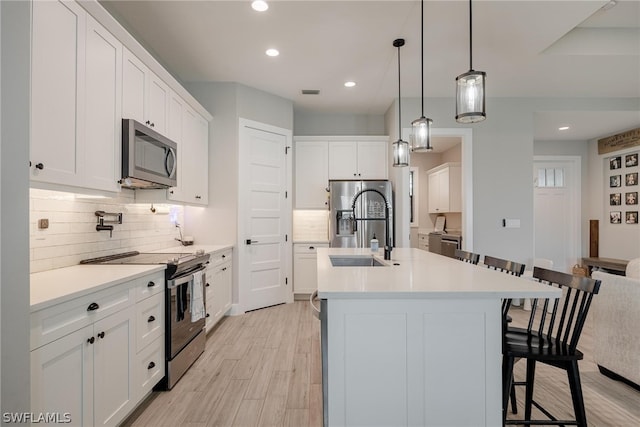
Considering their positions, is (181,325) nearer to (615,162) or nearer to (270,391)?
(270,391)

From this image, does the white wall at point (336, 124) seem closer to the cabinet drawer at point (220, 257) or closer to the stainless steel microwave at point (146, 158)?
the cabinet drawer at point (220, 257)

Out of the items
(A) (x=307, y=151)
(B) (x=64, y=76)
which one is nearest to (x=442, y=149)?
(A) (x=307, y=151)

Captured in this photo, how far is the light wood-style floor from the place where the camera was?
1.99 meters

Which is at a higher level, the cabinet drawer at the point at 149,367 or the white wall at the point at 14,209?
the white wall at the point at 14,209

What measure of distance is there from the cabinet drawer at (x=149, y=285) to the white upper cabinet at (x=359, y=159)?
3.29 metres

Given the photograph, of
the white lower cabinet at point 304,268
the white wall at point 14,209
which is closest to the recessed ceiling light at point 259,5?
the white wall at point 14,209

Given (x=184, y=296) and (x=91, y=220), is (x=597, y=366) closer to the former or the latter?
(x=184, y=296)

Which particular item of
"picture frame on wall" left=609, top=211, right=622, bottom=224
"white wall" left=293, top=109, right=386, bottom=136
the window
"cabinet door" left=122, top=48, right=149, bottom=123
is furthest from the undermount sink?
"picture frame on wall" left=609, top=211, right=622, bottom=224

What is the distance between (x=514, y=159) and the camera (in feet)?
14.8

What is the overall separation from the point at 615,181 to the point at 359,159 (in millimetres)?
4629

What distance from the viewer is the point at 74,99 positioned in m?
1.78

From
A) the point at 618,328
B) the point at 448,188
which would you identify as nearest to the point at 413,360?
the point at 618,328

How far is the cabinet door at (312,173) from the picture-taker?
16.6 ft

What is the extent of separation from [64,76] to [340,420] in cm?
217
